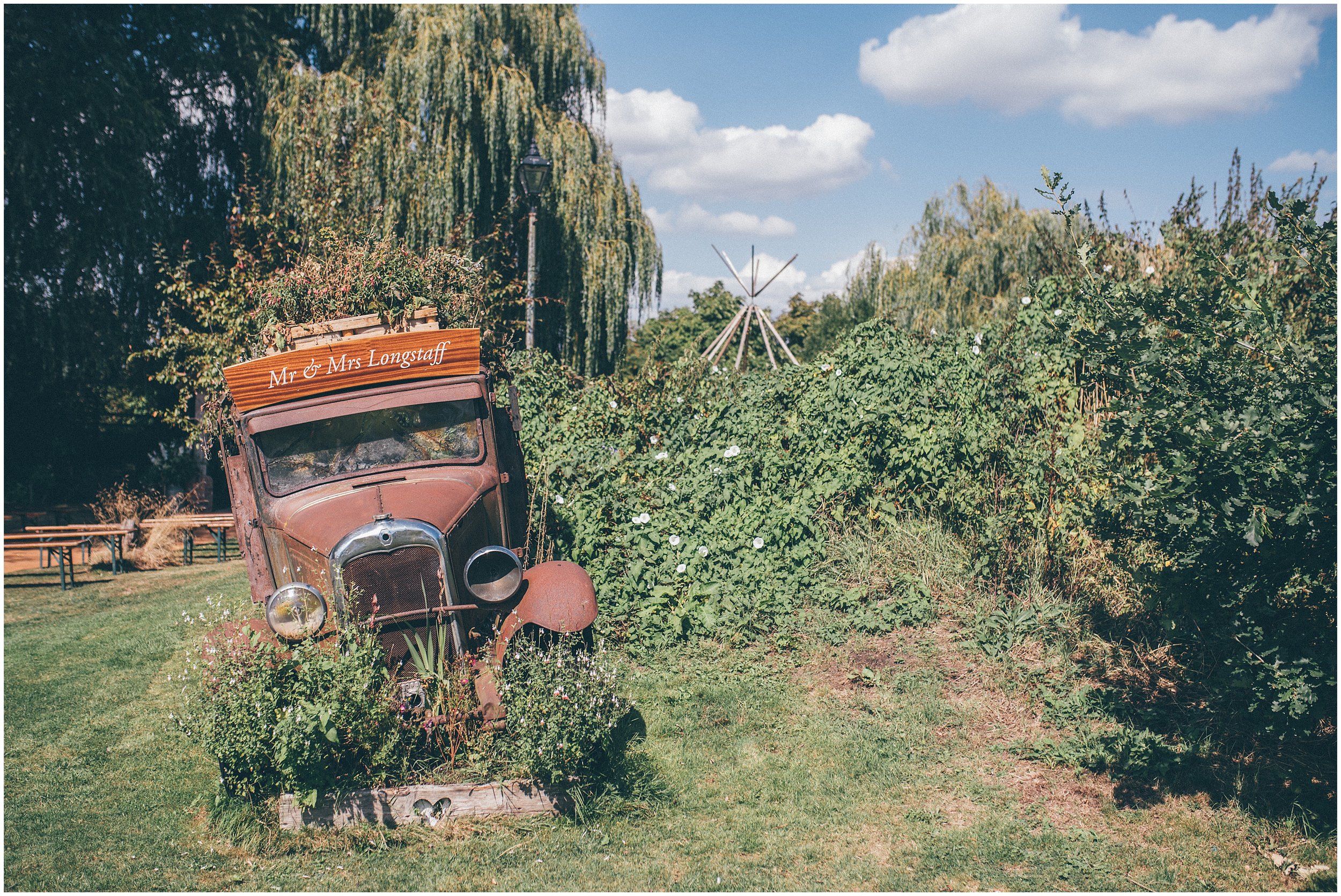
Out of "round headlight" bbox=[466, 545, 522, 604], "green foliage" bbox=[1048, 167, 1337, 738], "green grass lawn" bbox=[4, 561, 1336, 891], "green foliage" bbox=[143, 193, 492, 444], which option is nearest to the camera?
"green foliage" bbox=[1048, 167, 1337, 738]

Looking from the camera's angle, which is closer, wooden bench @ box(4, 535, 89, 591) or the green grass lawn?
the green grass lawn

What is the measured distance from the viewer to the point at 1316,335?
4488 millimetres

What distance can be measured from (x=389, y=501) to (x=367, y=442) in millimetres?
799

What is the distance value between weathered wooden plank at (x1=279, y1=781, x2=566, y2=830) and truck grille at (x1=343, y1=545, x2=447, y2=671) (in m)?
0.88

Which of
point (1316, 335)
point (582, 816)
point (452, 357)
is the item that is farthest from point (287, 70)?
point (1316, 335)

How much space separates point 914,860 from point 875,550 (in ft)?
11.9

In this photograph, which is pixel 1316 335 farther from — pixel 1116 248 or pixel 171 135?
pixel 171 135

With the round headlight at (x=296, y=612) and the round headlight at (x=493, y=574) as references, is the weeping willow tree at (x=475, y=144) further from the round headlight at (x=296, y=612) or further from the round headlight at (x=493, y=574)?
the round headlight at (x=296, y=612)

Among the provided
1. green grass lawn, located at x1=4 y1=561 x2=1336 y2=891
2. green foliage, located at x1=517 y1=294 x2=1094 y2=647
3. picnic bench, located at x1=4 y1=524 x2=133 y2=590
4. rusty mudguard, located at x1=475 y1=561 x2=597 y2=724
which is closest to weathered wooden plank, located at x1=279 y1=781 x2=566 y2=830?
Answer: green grass lawn, located at x1=4 y1=561 x2=1336 y2=891

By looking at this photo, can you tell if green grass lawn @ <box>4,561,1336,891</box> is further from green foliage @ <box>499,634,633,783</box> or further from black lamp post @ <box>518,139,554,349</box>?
black lamp post @ <box>518,139,554,349</box>

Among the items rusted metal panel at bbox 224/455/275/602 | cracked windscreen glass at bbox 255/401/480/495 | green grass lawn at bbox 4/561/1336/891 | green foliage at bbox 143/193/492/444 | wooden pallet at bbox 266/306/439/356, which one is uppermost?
green foliage at bbox 143/193/492/444

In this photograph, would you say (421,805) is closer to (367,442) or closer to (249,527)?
(367,442)

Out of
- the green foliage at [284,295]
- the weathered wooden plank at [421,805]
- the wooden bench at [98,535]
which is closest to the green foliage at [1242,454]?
the weathered wooden plank at [421,805]

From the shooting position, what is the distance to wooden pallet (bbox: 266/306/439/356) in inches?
293
